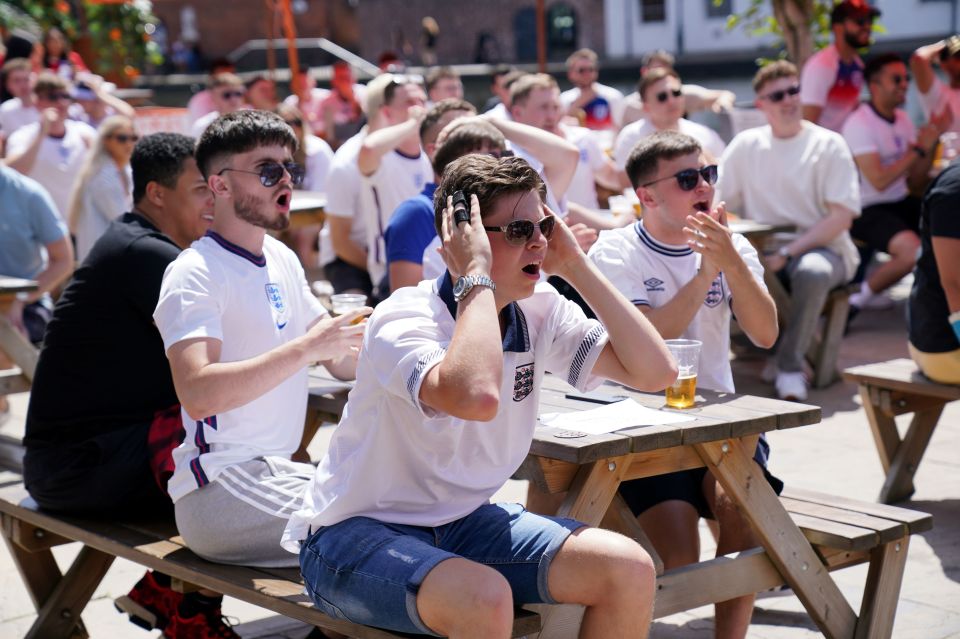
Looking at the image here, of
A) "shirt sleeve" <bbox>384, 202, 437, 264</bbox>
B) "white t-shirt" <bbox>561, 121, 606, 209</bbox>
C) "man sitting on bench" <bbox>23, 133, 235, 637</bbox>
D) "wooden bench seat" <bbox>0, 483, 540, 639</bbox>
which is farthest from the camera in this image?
"white t-shirt" <bbox>561, 121, 606, 209</bbox>

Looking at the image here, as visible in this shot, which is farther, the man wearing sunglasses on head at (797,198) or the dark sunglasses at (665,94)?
the dark sunglasses at (665,94)

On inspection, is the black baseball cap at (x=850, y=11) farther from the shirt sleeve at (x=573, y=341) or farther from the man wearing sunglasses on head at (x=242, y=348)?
the shirt sleeve at (x=573, y=341)

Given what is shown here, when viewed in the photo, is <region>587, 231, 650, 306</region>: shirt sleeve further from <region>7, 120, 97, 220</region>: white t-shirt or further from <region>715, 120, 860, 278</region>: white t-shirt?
<region>7, 120, 97, 220</region>: white t-shirt

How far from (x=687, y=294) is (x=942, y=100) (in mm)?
6341

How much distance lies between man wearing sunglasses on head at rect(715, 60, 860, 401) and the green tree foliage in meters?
12.8

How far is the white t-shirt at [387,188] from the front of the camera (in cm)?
652

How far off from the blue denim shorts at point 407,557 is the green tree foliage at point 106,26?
16.4m

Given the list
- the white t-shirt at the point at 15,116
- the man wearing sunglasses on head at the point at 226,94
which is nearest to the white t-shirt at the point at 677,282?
the man wearing sunglasses on head at the point at 226,94

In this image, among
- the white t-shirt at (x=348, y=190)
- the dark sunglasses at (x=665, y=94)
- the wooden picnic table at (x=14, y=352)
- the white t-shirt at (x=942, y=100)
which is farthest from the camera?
the white t-shirt at (x=942, y=100)

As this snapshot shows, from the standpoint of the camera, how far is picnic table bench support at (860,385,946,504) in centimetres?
505

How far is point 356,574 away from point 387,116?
15.4 ft

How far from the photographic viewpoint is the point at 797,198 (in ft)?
23.7

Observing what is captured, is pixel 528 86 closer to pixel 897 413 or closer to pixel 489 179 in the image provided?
pixel 897 413

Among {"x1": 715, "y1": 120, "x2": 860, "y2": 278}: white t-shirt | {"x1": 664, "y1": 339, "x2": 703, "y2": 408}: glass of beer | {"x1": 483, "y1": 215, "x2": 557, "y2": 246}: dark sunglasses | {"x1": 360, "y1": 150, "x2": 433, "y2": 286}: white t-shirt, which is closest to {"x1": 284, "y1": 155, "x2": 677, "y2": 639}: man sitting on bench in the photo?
{"x1": 483, "y1": 215, "x2": 557, "y2": 246}: dark sunglasses
